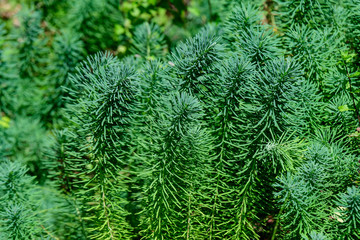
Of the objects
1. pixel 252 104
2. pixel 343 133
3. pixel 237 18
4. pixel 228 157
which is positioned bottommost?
pixel 343 133

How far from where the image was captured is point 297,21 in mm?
1134

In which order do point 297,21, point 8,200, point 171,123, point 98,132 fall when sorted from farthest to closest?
point 297,21 → point 8,200 → point 98,132 → point 171,123

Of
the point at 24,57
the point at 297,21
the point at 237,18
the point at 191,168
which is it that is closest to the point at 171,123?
the point at 191,168

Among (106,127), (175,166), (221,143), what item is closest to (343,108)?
(221,143)

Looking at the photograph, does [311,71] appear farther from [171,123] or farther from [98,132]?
[98,132]

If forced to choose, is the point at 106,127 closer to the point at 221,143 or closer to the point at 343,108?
the point at 221,143

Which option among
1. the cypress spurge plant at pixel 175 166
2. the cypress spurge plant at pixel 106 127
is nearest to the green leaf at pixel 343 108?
the cypress spurge plant at pixel 175 166

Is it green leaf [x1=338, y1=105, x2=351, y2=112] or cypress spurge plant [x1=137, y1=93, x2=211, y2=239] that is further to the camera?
green leaf [x1=338, y1=105, x2=351, y2=112]

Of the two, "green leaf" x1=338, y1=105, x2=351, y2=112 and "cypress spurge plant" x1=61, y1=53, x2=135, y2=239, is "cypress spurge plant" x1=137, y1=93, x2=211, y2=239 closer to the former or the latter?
"cypress spurge plant" x1=61, y1=53, x2=135, y2=239

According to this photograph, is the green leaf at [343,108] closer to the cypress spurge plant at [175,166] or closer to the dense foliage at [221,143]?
the dense foliage at [221,143]

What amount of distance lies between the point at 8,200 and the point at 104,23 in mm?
1224

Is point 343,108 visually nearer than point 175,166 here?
No

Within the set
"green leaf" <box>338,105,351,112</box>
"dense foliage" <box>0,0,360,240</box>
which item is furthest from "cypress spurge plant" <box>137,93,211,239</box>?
"green leaf" <box>338,105,351,112</box>

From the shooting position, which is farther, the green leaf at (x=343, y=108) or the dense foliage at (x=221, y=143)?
the green leaf at (x=343, y=108)
